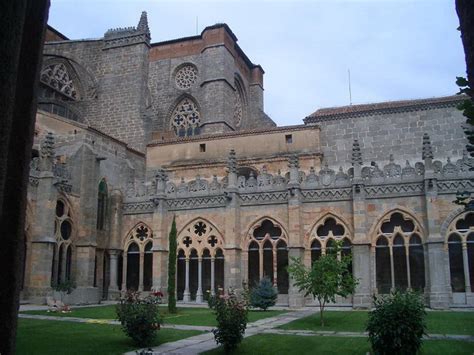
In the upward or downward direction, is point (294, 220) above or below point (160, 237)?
above

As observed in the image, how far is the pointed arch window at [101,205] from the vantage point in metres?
27.0

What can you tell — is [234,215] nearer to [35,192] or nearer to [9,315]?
[35,192]

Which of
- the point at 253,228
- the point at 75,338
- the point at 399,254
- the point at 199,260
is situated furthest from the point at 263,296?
the point at 75,338

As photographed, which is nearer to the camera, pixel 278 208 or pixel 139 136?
pixel 278 208

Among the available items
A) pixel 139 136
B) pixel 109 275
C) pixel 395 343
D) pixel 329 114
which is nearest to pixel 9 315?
pixel 395 343

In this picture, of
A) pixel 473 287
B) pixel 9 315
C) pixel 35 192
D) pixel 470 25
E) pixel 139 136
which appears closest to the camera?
pixel 470 25

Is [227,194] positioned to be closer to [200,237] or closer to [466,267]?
[200,237]

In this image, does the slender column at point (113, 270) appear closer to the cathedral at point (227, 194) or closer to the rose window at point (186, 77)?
the cathedral at point (227, 194)

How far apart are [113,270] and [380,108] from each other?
57.7ft

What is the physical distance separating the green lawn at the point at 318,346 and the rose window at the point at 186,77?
29.7 metres

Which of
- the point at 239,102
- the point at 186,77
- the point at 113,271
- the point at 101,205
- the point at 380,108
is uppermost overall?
the point at 186,77

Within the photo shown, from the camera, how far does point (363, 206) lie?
22.5 m

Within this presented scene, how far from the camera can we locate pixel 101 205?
27297 mm

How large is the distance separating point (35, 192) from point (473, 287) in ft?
65.1
